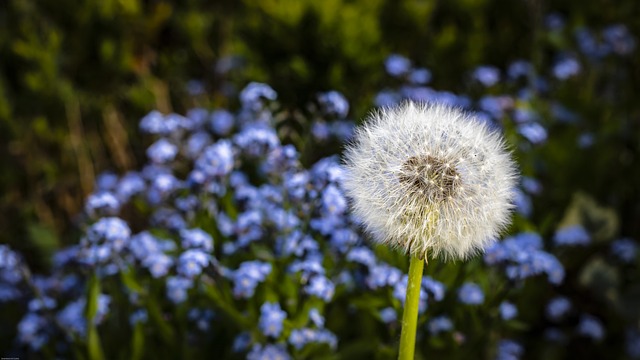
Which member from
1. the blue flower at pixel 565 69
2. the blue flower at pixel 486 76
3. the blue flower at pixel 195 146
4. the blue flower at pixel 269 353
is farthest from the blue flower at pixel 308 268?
the blue flower at pixel 565 69

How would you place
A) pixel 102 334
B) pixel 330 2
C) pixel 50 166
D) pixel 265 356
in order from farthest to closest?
pixel 50 166 → pixel 330 2 → pixel 102 334 → pixel 265 356

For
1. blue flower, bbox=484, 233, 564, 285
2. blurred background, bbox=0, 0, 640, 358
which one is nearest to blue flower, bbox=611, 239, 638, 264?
blurred background, bbox=0, 0, 640, 358

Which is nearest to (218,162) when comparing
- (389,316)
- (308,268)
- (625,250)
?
(308,268)

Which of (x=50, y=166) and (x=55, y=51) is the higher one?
(x=55, y=51)

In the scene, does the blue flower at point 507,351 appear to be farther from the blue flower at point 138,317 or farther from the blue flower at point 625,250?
the blue flower at point 138,317

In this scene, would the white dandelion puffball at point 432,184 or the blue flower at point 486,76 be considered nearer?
the white dandelion puffball at point 432,184

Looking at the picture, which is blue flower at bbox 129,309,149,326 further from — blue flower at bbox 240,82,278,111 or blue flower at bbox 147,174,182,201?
blue flower at bbox 240,82,278,111

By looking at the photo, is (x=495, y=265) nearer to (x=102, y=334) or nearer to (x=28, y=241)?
(x=102, y=334)

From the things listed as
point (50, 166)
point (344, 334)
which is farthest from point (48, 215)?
point (344, 334)
